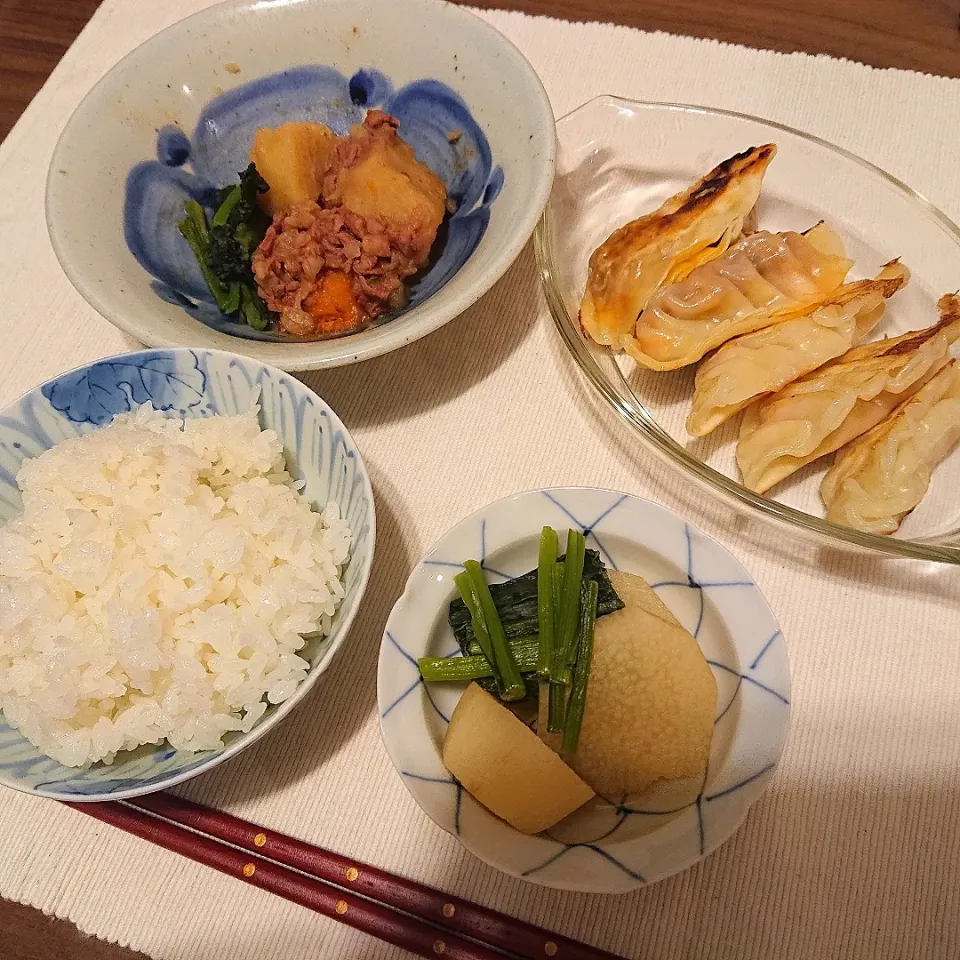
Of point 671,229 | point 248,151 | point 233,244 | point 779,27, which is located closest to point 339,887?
point 233,244

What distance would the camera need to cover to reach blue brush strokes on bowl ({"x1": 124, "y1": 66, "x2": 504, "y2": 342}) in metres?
1.74

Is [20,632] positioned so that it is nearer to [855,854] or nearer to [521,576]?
[521,576]

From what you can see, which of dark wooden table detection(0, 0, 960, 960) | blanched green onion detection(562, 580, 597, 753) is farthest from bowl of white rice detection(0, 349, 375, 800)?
dark wooden table detection(0, 0, 960, 960)

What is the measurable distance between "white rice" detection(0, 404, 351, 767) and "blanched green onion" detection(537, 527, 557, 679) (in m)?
0.35

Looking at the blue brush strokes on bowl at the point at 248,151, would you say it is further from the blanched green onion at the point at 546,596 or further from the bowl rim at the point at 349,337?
the blanched green onion at the point at 546,596

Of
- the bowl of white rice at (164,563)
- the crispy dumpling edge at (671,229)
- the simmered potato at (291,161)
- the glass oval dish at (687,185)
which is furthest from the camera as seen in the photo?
the simmered potato at (291,161)

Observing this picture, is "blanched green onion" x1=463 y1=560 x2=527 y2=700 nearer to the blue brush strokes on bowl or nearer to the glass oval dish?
the glass oval dish

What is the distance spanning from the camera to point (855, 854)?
1.25 m

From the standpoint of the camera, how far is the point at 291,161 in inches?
71.6

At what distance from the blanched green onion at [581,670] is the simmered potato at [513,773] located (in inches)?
2.6

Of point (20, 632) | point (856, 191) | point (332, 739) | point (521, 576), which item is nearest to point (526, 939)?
point (332, 739)

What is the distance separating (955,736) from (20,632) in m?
1.65

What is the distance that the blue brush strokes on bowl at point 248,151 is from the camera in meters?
1.74

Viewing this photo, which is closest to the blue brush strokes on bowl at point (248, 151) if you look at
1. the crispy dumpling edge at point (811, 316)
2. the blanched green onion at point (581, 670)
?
A: the crispy dumpling edge at point (811, 316)
